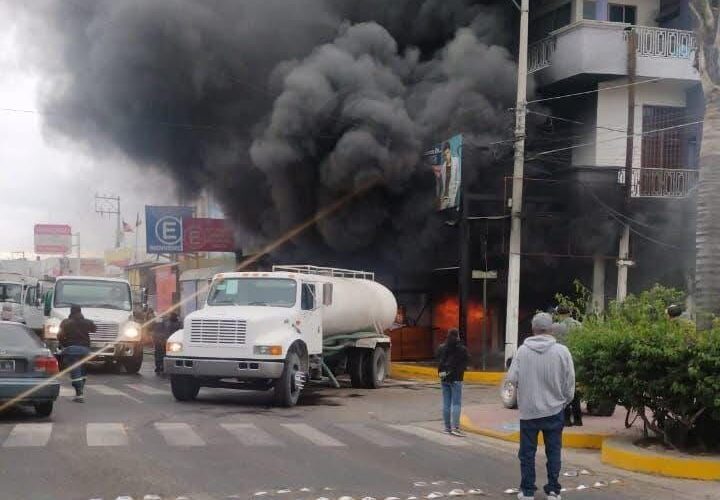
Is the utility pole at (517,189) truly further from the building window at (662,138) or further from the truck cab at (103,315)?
the truck cab at (103,315)

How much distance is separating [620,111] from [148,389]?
14.5 meters

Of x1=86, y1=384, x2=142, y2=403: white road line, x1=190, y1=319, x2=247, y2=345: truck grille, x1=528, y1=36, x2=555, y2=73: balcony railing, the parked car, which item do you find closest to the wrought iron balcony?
x1=528, y1=36, x2=555, y2=73: balcony railing

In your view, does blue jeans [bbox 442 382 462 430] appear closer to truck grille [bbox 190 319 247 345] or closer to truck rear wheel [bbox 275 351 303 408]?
truck rear wheel [bbox 275 351 303 408]

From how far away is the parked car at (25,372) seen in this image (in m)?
11.0

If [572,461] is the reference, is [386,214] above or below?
above

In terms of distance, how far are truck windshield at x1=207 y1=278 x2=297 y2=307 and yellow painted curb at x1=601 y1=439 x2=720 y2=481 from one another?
709 centimetres

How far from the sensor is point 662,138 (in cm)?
2373

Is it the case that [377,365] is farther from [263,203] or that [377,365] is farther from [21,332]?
[263,203]

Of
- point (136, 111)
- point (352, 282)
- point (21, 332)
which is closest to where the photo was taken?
point (21, 332)

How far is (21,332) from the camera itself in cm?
1193

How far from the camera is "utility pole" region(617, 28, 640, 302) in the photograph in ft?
72.8

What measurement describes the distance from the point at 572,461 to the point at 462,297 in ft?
42.0

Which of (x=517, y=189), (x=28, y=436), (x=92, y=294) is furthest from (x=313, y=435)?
(x=92, y=294)

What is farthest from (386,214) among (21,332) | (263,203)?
(21,332)
